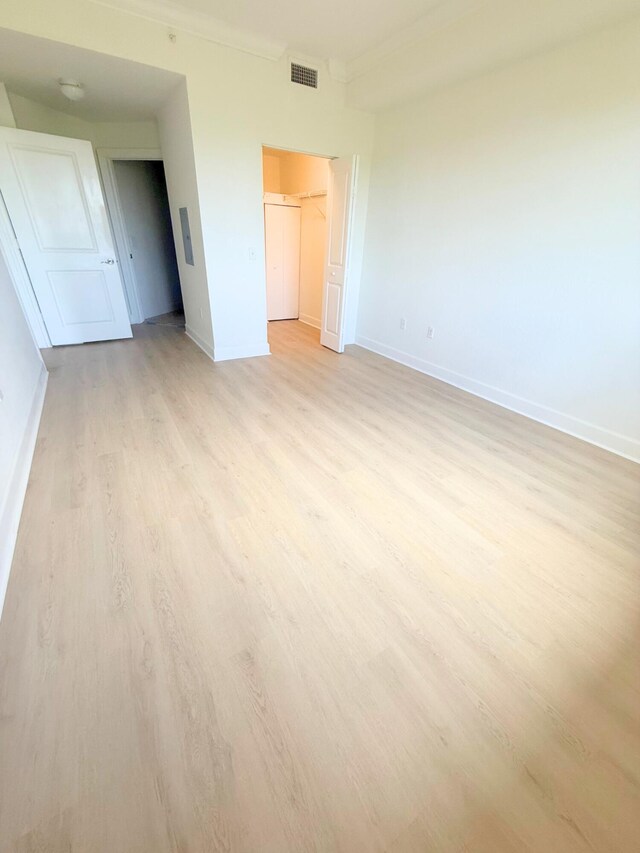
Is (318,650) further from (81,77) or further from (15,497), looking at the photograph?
(81,77)

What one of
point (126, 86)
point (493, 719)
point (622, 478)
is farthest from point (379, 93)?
point (493, 719)

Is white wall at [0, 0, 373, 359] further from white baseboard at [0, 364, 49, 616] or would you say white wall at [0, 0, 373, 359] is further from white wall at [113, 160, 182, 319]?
white baseboard at [0, 364, 49, 616]

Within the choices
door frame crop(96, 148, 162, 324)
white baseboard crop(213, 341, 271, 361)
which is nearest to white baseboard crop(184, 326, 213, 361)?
white baseboard crop(213, 341, 271, 361)

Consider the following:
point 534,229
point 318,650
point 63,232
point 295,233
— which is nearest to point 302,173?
point 295,233

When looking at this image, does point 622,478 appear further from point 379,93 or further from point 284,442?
point 379,93

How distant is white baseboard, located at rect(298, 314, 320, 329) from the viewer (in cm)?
555

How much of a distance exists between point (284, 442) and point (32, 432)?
1717 mm

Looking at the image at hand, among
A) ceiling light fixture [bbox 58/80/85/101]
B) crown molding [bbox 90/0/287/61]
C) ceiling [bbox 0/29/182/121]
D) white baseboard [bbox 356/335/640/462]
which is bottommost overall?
white baseboard [bbox 356/335/640/462]

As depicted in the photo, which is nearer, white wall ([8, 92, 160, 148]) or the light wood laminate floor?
the light wood laminate floor

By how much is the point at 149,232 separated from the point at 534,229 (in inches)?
212

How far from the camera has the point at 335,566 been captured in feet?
5.08

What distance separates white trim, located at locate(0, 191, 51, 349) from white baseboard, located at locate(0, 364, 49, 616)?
1.62 meters

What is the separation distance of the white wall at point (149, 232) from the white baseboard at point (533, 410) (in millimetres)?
4071

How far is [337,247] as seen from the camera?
13.2ft
